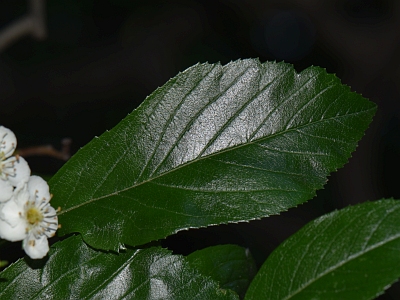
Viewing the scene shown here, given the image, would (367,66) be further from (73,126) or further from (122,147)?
(122,147)

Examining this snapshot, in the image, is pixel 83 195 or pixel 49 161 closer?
pixel 83 195

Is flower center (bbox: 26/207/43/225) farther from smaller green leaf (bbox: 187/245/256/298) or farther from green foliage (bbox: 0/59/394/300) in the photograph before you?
smaller green leaf (bbox: 187/245/256/298)

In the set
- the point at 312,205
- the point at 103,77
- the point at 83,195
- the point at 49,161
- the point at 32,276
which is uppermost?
the point at 83,195

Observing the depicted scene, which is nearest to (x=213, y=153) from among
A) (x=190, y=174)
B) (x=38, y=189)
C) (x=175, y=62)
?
(x=190, y=174)

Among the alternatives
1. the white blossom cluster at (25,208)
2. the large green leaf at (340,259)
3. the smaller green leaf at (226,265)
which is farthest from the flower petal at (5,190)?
the large green leaf at (340,259)

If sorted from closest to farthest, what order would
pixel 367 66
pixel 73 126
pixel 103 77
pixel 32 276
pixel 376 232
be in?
1. pixel 376 232
2. pixel 32 276
3. pixel 367 66
4. pixel 73 126
5. pixel 103 77

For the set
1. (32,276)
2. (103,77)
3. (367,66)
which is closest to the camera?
(32,276)

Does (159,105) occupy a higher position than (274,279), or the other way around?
(159,105)

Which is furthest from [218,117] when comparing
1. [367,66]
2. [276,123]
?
[367,66]

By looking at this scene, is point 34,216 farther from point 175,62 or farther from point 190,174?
point 175,62
